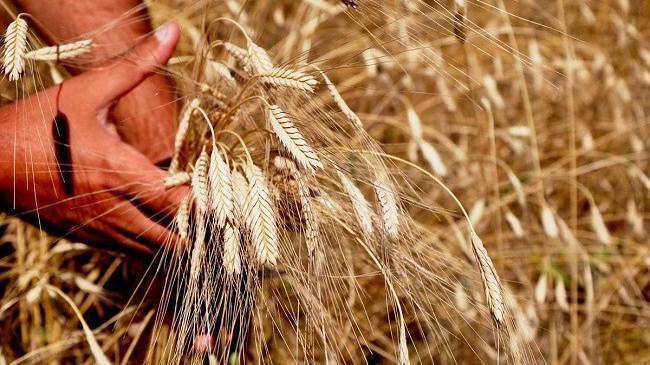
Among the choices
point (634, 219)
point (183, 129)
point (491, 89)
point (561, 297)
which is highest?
point (491, 89)

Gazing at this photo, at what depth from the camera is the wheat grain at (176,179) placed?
→ 790mm

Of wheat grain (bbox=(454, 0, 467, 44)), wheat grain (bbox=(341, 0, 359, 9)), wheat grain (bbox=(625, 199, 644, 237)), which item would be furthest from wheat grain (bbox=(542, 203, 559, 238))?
wheat grain (bbox=(341, 0, 359, 9))

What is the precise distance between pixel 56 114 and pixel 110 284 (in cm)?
49

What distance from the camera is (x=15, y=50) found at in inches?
24.5

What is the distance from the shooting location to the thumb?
0.81 m

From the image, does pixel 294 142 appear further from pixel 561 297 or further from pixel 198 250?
pixel 561 297

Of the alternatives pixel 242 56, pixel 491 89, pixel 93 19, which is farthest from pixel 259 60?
pixel 491 89

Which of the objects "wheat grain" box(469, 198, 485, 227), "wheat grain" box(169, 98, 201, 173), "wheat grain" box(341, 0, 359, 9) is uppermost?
"wheat grain" box(341, 0, 359, 9)

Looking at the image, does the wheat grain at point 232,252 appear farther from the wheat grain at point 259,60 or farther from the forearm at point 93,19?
the forearm at point 93,19

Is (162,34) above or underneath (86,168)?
above

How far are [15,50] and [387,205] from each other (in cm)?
35

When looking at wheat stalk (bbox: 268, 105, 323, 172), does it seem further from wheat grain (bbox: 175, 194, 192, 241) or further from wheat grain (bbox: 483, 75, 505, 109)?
wheat grain (bbox: 483, 75, 505, 109)

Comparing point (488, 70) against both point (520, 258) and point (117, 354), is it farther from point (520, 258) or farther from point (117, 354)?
point (117, 354)

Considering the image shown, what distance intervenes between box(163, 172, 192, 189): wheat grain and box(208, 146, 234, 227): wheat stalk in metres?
0.14
